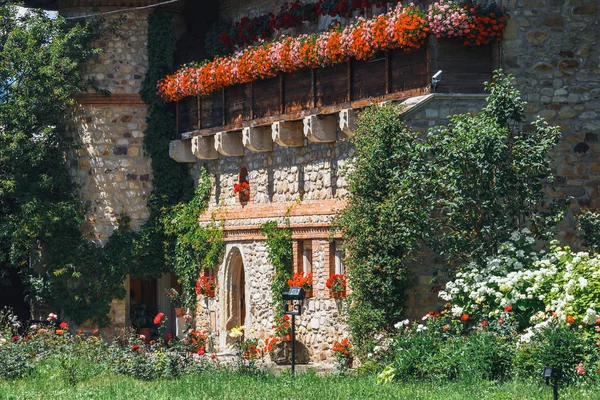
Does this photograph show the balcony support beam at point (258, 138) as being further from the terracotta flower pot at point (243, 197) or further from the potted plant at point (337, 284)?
the potted plant at point (337, 284)

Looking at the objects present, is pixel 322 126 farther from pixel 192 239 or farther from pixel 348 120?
pixel 192 239

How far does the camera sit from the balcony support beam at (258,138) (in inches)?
875

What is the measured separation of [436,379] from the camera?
50.2 feet

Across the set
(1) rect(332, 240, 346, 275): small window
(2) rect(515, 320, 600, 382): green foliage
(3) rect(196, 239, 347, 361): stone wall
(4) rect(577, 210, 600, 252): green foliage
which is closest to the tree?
(3) rect(196, 239, 347, 361): stone wall

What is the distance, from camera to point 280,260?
21797 mm

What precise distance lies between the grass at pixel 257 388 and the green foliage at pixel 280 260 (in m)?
4.88

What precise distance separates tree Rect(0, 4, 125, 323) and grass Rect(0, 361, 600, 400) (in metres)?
7.00

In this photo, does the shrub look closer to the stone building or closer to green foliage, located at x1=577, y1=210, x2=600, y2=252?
green foliage, located at x1=577, y1=210, x2=600, y2=252

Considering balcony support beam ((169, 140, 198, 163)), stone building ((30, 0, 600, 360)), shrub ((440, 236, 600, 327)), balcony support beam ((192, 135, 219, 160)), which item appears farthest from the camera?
balcony support beam ((169, 140, 198, 163))

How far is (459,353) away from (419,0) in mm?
6269

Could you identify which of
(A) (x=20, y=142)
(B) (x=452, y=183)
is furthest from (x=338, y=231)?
(A) (x=20, y=142)

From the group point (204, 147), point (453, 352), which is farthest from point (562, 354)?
point (204, 147)

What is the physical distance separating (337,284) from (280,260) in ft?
5.96

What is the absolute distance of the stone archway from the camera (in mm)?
23719
